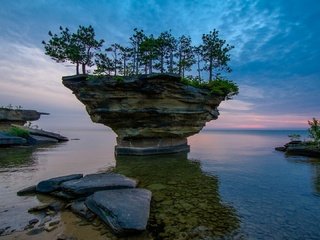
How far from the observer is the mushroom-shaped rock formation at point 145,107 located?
21.8 metres

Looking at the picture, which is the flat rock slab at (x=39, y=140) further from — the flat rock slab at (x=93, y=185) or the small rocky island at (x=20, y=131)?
the flat rock slab at (x=93, y=185)

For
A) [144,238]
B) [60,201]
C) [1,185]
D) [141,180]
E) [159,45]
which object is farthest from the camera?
[159,45]

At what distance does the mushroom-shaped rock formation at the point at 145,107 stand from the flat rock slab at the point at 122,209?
14.2 meters

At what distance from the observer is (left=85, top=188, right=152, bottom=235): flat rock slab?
6.45m

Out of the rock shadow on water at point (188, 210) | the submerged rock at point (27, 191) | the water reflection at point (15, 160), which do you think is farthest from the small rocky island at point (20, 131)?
the rock shadow on water at point (188, 210)

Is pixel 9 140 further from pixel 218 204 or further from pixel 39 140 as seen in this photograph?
pixel 218 204

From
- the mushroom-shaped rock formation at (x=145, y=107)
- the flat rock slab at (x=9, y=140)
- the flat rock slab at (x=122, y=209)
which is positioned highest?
the mushroom-shaped rock formation at (x=145, y=107)

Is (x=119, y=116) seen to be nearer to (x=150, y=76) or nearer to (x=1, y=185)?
(x=150, y=76)

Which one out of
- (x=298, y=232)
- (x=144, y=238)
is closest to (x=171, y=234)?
(x=144, y=238)

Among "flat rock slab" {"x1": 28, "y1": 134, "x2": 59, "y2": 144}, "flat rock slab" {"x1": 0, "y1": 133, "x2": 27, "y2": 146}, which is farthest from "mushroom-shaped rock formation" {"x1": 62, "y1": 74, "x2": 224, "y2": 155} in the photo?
"flat rock slab" {"x1": 28, "y1": 134, "x2": 59, "y2": 144}

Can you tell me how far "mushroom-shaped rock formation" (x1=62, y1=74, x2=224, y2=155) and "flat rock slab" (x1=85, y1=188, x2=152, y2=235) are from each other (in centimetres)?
1423

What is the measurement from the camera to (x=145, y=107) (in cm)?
2325

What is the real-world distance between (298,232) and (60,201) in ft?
29.0

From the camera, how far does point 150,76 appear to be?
21062mm
